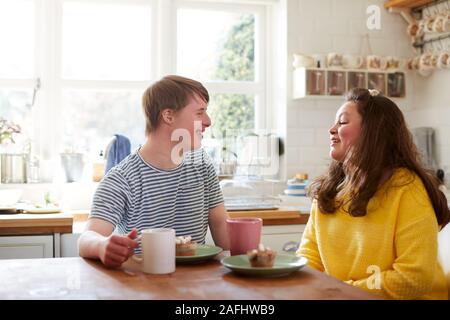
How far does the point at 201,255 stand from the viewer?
1470 millimetres

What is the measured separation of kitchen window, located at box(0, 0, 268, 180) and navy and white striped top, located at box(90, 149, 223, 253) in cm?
174

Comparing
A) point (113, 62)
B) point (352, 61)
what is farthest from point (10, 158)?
point (352, 61)

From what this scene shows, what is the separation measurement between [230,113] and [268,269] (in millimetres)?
2543

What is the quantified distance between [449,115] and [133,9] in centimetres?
198

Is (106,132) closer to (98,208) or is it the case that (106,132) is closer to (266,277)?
(98,208)

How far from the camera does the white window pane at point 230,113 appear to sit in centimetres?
372

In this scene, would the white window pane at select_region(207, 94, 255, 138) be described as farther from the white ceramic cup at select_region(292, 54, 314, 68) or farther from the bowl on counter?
the bowl on counter

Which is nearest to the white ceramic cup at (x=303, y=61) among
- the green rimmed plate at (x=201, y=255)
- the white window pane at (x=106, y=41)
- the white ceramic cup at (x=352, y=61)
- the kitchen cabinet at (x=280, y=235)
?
the white ceramic cup at (x=352, y=61)

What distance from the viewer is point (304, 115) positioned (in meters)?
3.63

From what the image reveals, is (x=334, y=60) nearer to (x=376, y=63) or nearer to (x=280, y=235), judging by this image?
(x=376, y=63)

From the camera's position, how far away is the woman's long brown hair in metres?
1.65

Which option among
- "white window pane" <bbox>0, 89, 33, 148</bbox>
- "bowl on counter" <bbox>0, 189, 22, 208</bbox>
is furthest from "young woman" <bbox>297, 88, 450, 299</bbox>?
"white window pane" <bbox>0, 89, 33, 148</bbox>

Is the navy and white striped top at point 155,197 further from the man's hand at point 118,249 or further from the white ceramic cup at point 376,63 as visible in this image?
the white ceramic cup at point 376,63
